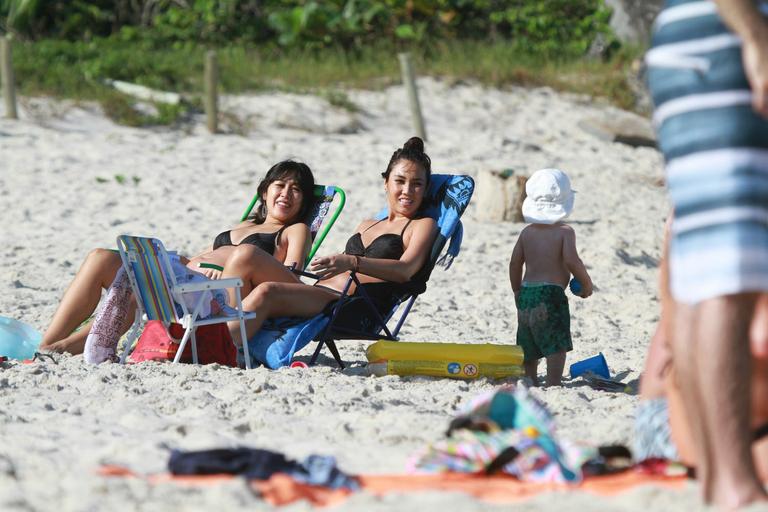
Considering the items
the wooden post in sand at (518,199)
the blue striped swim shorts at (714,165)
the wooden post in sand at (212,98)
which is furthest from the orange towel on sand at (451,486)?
the wooden post in sand at (212,98)

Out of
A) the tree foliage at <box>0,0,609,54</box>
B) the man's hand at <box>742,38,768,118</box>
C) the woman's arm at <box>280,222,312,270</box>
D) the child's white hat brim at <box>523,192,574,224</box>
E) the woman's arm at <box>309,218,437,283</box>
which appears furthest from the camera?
the tree foliage at <box>0,0,609,54</box>

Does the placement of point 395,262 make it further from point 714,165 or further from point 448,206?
point 714,165

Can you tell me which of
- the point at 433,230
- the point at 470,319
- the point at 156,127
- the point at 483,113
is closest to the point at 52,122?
the point at 156,127

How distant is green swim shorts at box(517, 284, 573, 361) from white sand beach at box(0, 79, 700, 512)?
0.89 ft

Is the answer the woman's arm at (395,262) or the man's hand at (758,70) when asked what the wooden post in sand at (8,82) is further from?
the man's hand at (758,70)

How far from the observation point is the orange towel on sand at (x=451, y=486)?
107 inches

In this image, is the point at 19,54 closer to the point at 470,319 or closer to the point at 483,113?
the point at 483,113

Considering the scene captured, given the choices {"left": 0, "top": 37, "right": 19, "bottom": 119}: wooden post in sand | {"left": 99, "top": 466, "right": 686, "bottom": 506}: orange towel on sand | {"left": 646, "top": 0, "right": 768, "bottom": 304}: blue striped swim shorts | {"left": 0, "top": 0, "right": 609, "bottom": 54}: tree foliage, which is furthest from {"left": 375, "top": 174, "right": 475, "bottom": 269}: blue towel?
{"left": 0, "top": 0, "right": 609, "bottom": 54}: tree foliage

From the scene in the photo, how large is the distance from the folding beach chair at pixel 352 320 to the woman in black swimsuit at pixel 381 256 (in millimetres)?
53

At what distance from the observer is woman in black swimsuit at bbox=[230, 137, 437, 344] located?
535 centimetres

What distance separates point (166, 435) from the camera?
3.72 meters

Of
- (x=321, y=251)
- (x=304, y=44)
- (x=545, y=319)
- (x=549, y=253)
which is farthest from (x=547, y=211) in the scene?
(x=304, y=44)

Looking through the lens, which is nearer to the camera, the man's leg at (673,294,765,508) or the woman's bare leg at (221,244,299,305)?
the man's leg at (673,294,765,508)

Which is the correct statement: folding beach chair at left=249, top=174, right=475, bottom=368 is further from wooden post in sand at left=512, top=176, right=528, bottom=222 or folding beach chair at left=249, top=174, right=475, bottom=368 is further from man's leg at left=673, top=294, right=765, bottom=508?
wooden post in sand at left=512, top=176, right=528, bottom=222
